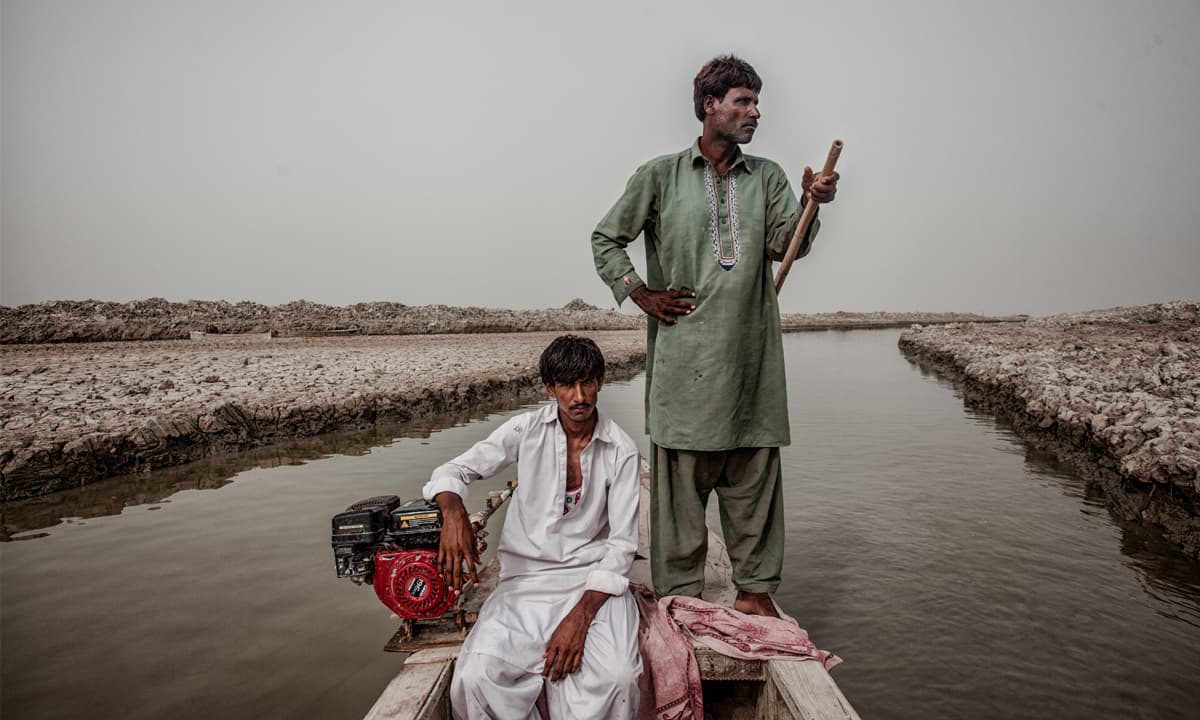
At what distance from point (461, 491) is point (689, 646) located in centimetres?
88

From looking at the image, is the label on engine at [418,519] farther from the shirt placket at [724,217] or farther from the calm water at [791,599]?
the shirt placket at [724,217]

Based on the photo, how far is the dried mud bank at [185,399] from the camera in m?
5.73

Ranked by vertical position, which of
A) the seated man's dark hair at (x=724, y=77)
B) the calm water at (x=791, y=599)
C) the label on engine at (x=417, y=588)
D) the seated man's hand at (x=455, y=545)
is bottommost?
the calm water at (x=791, y=599)

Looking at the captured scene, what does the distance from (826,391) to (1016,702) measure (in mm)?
11151

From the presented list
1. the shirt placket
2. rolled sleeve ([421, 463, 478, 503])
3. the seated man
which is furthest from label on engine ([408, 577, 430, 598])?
the shirt placket

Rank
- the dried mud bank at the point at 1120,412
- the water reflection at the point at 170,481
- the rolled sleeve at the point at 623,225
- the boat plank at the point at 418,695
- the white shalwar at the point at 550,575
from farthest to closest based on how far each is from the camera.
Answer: the water reflection at the point at 170,481 → the dried mud bank at the point at 1120,412 → the rolled sleeve at the point at 623,225 → the white shalwar at the point at 550,575 → the boat plank at the point at 418,695

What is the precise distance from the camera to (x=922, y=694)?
2.74m

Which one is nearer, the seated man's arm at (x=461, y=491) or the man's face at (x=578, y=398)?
the seated man's arm at (x=461, y=491)

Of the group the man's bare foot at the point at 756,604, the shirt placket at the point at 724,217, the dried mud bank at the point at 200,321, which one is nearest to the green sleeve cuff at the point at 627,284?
the shirt placket at the point at 724,217

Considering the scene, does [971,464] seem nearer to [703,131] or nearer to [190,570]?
[703,131]

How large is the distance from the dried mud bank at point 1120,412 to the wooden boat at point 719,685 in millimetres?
3772

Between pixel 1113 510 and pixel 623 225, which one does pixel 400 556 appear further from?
pixel 1113 510

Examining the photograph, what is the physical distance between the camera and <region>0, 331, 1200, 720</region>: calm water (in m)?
2.75

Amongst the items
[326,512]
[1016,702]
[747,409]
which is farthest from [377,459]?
[1016,702]
